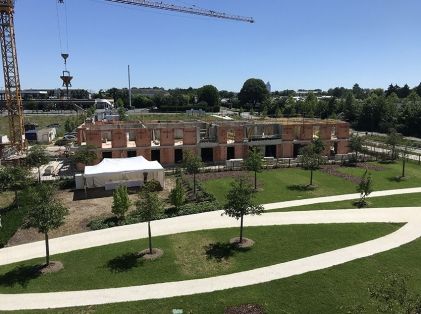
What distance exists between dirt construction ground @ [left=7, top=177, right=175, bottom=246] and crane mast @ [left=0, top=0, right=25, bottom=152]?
23.9 metres

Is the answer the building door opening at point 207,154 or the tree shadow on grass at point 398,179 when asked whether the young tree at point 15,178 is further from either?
the tree shadow on grass at point 398,179

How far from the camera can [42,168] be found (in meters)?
43.5

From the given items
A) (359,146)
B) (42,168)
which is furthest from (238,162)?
(42,168)

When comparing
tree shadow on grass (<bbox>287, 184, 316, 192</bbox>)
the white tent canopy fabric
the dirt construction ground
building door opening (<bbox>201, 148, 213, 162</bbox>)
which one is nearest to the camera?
the dirt construction ground

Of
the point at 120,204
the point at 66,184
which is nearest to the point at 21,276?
the point at 120,204

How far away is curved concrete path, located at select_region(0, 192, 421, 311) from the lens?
1689cm

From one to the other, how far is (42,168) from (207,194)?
2195 cm

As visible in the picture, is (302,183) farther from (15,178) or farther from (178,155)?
(15,178)

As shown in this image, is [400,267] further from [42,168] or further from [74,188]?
[42,168]

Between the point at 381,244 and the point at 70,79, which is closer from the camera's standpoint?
the point at 381,244

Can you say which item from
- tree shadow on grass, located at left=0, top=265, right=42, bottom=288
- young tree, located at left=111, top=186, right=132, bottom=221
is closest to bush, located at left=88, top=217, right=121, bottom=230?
young tree, located at left=111, top=186, right=132, bottom=221

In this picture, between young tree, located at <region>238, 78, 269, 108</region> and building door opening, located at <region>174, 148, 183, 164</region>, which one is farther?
young tree, located at <region>238, 78, 269, 108</region>

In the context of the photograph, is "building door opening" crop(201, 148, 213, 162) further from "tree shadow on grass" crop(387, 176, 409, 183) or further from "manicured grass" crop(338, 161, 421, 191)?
"tree shadow on grass" crop(387, 176, 409, 183)

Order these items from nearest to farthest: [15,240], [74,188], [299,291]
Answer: [299,291] → [15,240] → [74,188]
